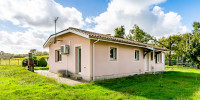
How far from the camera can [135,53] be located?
39.4ft

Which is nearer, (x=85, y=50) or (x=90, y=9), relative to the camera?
(x=85, y=50)

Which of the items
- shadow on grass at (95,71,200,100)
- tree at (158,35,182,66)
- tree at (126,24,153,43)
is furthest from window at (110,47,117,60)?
tree at (158,35,182,66)

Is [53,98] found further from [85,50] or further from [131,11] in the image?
[131,11]

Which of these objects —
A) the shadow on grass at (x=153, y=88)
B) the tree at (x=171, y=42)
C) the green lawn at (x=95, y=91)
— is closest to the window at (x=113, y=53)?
the shadow on grass at (x=153, y=88)

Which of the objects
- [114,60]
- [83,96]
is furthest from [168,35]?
[83,96]

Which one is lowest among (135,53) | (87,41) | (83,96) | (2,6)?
(83,96)

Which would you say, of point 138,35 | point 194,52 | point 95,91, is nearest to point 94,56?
point 95,91

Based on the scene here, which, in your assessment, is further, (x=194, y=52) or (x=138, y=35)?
(x=138, y=35)

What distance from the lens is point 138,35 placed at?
31.8m

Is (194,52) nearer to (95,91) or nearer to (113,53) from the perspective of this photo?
(113,53)

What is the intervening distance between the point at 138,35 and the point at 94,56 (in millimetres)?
26224

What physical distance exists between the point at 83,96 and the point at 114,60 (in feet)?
16.0

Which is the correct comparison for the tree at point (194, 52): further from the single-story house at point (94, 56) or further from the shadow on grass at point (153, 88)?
the shadow on grass at point (153, 88)

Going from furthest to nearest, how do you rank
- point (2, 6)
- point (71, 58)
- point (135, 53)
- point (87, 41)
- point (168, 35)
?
point (168, 35)
point (135, 53)
point (71, 58)
point (2, 6)
point (87, 41)
